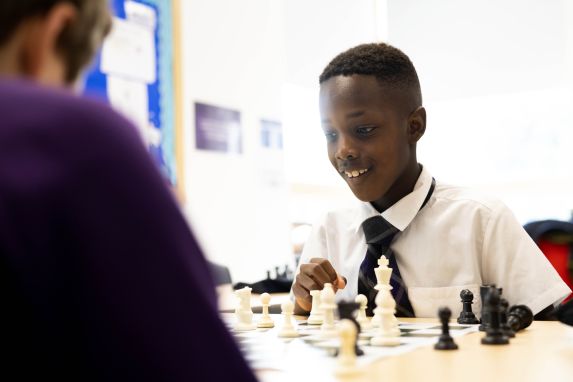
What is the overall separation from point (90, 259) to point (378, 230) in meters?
1.48

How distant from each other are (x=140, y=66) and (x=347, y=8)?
2.60 meters

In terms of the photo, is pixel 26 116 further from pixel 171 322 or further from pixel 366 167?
pixel 366 167

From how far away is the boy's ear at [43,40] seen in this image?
1.86 feet

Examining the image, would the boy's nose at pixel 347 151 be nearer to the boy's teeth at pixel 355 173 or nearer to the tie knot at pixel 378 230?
the boy's teeth at pixel 355 173

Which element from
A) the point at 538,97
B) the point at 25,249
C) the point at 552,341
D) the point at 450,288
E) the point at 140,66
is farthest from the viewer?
the point at 538,97

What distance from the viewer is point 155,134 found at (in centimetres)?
318

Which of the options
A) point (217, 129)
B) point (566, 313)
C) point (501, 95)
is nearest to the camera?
point (566, 313)

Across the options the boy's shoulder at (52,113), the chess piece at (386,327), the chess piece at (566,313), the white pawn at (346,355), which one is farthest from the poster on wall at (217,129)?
the boy's shoulder at (52,113)

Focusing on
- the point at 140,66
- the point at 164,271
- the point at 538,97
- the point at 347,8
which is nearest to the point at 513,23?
the point at 538,97

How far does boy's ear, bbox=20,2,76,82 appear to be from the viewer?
1.86ft

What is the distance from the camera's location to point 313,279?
1764 mm

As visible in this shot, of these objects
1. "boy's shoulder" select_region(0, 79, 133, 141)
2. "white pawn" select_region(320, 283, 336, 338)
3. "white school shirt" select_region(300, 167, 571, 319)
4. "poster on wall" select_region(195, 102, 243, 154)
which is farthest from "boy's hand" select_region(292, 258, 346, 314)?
"poster on wall" select_region(195, 102, 243, 154)

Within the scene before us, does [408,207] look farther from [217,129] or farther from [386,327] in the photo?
[217,129]

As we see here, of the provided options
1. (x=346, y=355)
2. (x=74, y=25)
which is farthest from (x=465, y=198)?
(x=74, y=25)
